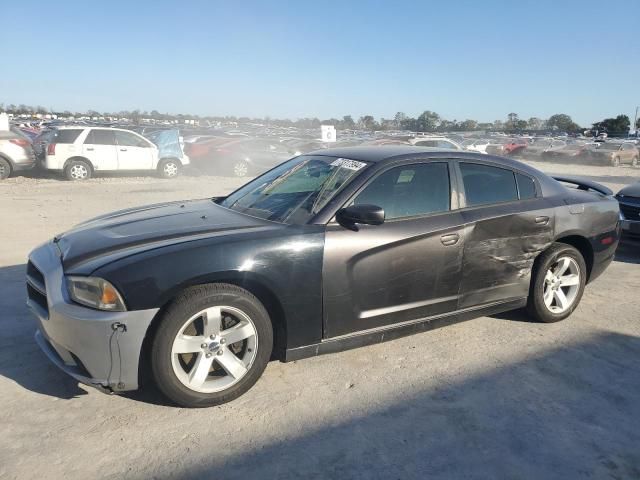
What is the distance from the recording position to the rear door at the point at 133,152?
14828 mm

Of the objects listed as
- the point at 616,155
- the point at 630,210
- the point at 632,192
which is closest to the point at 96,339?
the point at 630,210

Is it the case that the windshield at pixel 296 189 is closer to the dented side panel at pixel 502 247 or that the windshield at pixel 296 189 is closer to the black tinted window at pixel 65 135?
the dented side panel at pixel 502 247

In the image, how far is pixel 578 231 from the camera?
454cm

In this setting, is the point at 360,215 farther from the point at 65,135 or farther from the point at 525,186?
the point at 65,135

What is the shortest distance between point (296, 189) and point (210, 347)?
4.66ft

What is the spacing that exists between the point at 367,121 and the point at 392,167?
8842cm

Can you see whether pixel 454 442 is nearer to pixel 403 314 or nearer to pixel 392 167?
pixel 403 314

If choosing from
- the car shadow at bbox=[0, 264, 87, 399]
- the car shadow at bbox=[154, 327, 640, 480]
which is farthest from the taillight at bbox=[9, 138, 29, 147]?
the car shadow at bbox=[154, 327, 640, 480]

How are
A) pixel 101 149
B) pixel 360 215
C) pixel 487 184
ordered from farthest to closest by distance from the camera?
pixel 101 149, pixel 487 184, pixel 360 215

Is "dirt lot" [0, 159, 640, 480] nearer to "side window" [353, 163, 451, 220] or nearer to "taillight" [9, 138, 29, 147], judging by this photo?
"side window" [353, 163, 451, 220]

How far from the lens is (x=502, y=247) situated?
404 centimetres

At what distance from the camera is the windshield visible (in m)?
3.57

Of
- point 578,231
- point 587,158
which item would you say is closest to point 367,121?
point 587,158

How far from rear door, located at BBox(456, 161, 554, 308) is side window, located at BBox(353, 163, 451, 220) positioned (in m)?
0.19
